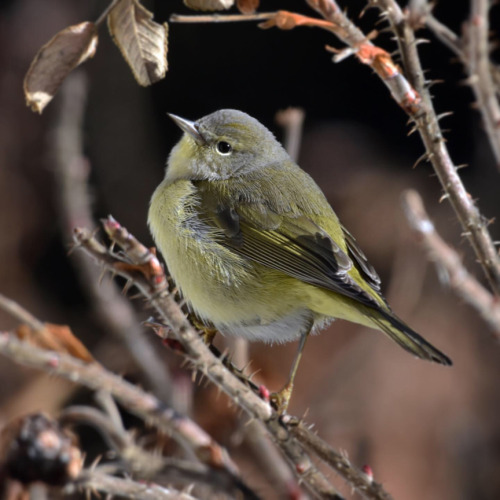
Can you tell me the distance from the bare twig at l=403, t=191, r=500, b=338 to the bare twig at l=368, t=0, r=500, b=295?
0.20 meters

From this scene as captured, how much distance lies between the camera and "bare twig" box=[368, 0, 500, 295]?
5.30 ft

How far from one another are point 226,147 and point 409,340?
1045mm

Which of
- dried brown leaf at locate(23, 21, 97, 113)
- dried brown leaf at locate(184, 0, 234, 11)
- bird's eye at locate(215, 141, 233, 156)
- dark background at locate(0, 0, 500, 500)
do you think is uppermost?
dried brown leaf at locate(184, 0, 234, 11)

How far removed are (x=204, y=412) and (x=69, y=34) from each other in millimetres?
1955

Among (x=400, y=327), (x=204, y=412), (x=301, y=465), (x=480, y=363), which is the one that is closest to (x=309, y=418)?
(x=204, y=412)

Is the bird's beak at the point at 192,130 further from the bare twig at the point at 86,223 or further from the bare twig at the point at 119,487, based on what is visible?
the bare twig at the point at 119,487

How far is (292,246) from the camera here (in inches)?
99.1

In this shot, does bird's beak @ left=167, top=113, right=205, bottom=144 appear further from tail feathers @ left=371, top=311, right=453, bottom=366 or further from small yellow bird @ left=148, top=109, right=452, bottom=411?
tail feathers @ left=371, top=311, right=453, bottom=366

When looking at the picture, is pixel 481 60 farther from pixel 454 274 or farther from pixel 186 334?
pixel 186 334

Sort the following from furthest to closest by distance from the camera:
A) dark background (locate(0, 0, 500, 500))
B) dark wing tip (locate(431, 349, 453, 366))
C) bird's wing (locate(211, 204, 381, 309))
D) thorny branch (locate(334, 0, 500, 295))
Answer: dark background (locate(0, 0, 500, 500)) → bird's wing (locate(211, 204, 381, 309)) → dark wing tip (locate(431, 349, 453, 366)) → thorny branch (locate(334, 0, 500, 295))

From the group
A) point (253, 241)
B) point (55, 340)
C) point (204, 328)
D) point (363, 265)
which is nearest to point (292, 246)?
point (253, 241)

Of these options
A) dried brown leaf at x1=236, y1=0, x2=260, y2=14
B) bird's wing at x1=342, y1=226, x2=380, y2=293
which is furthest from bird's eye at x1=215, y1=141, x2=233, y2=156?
dried brown leaf at x1=236, y1=0, x2=260, y2=14

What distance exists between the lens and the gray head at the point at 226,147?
8.60 ft

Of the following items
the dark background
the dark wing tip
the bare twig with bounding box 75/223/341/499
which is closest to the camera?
the bare twig with bounding box 75/223/341/499
